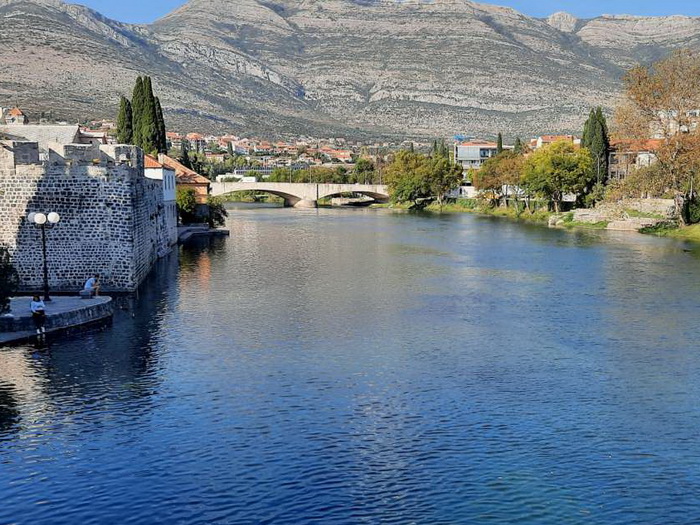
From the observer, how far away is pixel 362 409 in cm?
2002

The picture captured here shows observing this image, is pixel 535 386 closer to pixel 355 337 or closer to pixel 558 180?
pixel 355 337

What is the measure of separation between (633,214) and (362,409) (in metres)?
61.1

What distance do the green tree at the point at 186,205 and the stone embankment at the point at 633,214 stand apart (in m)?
34.8

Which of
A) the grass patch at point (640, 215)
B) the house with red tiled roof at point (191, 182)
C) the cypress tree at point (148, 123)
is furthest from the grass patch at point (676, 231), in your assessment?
the cypress tree at point (148, 123)

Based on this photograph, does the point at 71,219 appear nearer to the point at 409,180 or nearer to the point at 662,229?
the point at 662,229

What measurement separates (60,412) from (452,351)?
11.6 metres

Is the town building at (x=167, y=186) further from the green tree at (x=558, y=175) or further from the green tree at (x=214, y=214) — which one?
the green tree at (x=558, y=175)

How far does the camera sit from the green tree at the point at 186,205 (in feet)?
228

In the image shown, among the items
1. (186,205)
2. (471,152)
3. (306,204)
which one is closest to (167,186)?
(186,205)

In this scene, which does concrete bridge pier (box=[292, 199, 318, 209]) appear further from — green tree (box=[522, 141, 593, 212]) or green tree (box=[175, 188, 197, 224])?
green tree (box=[175, 188, 197, 224])

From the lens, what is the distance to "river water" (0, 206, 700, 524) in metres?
15.1

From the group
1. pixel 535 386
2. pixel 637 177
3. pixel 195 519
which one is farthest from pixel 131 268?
pixel 637 177

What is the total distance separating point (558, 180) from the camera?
87438mm

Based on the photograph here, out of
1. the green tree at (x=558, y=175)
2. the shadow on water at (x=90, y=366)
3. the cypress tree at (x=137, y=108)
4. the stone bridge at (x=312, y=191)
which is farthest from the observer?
the stone bridge at (x=312, y=191)
